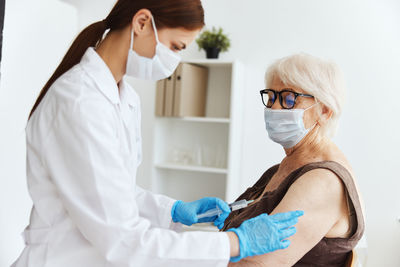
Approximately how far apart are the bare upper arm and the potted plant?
1915 millimetres

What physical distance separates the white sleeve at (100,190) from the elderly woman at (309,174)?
0.35m

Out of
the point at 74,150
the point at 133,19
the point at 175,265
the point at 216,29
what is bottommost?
the point at 175,265

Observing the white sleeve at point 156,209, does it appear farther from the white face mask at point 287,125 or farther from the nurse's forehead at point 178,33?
the nurse's forehead at point 178,33

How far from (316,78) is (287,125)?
0.20m

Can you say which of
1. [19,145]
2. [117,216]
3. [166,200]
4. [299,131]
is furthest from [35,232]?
[19,145]

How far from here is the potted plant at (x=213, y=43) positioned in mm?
3023

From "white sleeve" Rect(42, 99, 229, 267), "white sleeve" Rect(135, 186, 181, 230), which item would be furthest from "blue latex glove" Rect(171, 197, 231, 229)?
"white sleeve" Rect(42, 99, 229, 267)

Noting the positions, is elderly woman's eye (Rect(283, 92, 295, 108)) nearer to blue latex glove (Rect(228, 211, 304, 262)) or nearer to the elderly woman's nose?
the elderly woman's nose

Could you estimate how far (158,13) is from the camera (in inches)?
43.9

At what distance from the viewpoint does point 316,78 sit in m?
1.46

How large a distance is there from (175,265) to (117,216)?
189 mm

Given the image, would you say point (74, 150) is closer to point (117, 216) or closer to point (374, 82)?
point (117, 216)

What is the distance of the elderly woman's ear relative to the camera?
1.50 meters

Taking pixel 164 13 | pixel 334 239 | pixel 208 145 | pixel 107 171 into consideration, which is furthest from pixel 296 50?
pixel 107 171
